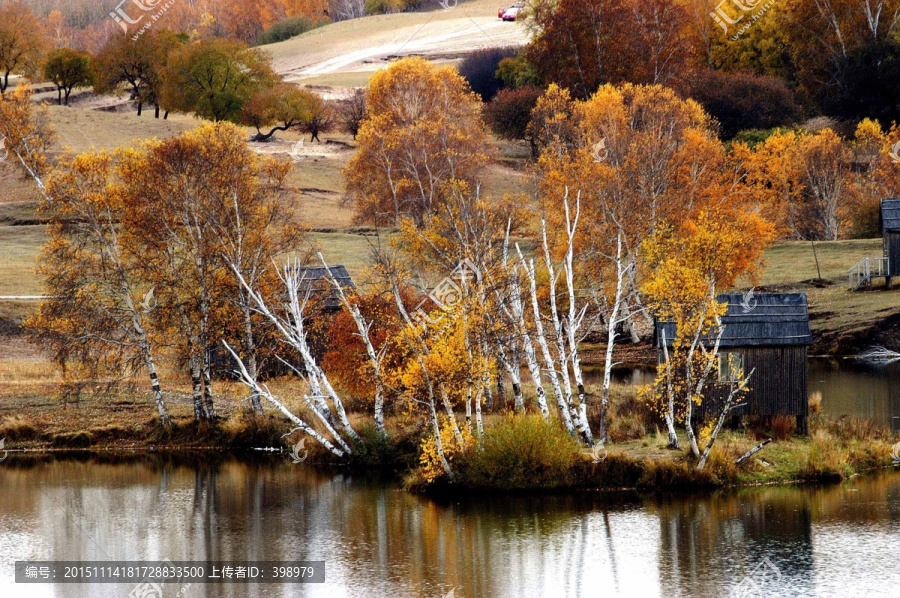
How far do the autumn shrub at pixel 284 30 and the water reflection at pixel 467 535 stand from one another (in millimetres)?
146678

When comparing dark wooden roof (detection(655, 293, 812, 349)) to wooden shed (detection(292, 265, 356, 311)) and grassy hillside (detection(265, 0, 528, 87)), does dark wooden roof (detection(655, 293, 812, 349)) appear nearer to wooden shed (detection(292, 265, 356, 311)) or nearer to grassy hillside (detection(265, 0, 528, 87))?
wooden shed (detection(292, 265, 356, 311))

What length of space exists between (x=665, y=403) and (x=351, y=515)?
30.7ft

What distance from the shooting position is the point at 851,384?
40469mm

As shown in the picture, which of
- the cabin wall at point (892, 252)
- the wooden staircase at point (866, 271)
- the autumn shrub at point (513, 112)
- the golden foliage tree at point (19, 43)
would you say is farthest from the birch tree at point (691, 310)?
the golden foliage tree at point (19, 43)

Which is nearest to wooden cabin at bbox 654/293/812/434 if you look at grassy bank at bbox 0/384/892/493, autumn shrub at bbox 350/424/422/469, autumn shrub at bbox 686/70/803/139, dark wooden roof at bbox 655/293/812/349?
dark wooden roof at bbox 655/293/812/349

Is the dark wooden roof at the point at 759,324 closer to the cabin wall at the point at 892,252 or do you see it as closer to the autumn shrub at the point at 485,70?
the cabin wall at the point at 892,252

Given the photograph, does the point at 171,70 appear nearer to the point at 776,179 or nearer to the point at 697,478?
the point at 776,179

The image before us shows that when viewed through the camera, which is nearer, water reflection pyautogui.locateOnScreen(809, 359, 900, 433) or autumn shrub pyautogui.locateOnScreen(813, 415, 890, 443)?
autumn shrub pyautogui.locateOnScreen(813, 415, 890, 443)

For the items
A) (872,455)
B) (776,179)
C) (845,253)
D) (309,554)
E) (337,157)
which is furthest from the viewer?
(337,157)

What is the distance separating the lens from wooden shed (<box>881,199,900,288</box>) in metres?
51.8

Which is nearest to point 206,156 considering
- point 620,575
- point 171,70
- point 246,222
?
point 246,222

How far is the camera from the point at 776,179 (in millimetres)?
68125

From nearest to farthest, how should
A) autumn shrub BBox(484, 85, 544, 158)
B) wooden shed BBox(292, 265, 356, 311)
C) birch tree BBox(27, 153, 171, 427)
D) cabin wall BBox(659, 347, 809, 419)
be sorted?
cabin wall BBox(659, 347, 809, 419)
birch tree BBox(27, 153, 171, 427)
wooden shed BBox(292, 265, 356, 311)
autumn shrub BBox(484, 85, 544, 158)

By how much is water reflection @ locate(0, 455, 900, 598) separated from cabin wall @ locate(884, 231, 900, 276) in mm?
27767
